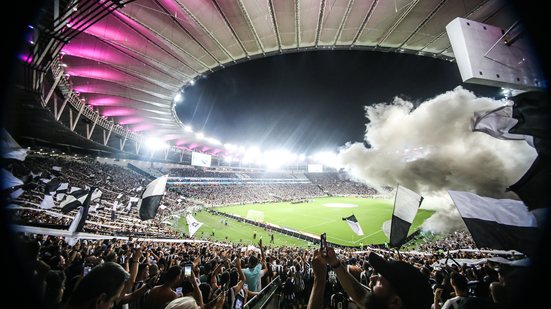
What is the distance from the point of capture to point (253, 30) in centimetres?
856

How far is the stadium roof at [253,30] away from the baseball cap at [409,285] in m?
6.19

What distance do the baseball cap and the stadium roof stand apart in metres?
6.19

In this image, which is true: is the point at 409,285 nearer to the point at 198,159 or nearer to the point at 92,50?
the point at 92,50

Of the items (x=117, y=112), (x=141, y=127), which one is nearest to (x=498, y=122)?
(x=117, y=112)

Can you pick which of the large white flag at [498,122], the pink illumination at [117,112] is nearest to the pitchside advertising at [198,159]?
the pink illumination at [117,112]

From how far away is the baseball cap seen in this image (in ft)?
5.52

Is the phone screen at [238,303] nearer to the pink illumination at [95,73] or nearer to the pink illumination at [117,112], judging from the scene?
the pink illumination at [95,73]

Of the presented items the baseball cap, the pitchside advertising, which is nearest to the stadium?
the baseball cap

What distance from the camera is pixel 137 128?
31.1 metres

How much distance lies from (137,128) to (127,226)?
16514 mm

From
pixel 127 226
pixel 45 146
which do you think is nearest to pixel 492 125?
pixel 127 226

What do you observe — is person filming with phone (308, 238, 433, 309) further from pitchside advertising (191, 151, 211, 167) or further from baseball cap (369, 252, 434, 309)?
pitchside advertising (191, 151, 211, 167)

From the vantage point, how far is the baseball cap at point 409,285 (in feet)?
5.52

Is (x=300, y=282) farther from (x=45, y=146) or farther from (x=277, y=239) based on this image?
(x=45, y=146)
